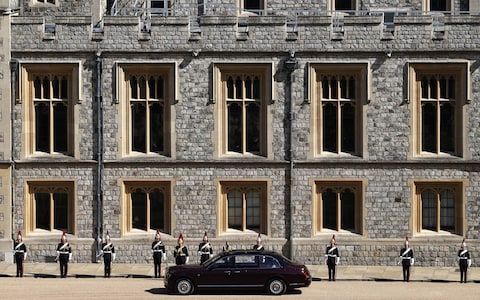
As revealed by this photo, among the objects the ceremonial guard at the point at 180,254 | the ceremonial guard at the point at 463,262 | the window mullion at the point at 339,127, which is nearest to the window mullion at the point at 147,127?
the ceremonial guard at the point at 180,254

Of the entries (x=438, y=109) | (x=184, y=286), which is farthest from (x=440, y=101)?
(x=184, y=286)

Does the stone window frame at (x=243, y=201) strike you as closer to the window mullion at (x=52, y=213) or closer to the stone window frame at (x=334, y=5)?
the window mullion at (x=52, y=213)

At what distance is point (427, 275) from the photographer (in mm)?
35750

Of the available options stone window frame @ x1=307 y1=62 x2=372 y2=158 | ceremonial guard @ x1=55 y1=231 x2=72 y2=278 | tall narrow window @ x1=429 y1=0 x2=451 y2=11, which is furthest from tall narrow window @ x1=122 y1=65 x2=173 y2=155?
tall narrow window @ x1=429 y1=0 x2=451 y2=11

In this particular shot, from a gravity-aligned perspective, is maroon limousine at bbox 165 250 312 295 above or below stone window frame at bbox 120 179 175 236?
below

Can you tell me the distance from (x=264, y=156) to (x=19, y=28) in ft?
28.4

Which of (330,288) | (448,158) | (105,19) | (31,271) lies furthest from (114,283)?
(448,158)

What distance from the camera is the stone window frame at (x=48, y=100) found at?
37.2m

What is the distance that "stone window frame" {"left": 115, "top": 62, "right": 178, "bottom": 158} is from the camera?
37.2m

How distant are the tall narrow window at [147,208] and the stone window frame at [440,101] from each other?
26.3 ft

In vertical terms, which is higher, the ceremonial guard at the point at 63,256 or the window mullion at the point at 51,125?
the window mullion at the point at 51,125

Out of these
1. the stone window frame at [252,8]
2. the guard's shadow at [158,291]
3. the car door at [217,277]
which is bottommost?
the guard's shadow at [158,291]

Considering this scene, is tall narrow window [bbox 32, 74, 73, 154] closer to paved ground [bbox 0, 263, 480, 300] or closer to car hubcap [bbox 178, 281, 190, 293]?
paved ground [bbox 0, 263, 480, 300]

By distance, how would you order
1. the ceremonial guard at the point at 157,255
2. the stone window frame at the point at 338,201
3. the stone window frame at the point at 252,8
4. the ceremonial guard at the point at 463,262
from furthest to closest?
the stone window frame at the point at 252,8 < the stone window frame at the point at 338,201 < the ceremonial guard at the point at 157,255 < the ceremonial guard at the point at 463,262
